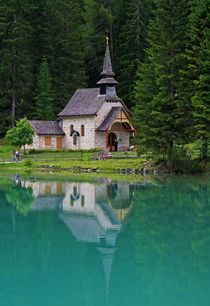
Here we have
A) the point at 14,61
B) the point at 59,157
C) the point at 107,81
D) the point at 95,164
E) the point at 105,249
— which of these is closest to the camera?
the point at 105,249

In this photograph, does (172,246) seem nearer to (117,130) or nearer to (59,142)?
(117,130)

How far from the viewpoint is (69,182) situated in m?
33.9

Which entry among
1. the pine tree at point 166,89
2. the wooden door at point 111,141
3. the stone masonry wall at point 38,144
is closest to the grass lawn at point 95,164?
the pine tree at point 166,89

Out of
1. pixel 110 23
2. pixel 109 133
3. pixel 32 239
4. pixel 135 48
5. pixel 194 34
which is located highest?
pixel 110 23

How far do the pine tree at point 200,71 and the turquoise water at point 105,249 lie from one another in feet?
40.7

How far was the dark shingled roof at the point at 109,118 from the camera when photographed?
181 ft

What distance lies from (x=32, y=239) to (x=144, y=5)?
59.1 meters

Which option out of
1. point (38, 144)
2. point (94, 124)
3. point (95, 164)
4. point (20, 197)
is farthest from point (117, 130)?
point (20, 197)

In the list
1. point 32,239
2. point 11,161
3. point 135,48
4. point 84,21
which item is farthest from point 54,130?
point 32,239

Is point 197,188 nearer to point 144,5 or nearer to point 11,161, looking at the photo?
point 11,161

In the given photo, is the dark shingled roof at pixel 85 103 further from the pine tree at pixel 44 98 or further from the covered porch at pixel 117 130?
the pine tree at pixel 44 98

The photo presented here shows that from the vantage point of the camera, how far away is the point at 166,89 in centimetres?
A: 3912

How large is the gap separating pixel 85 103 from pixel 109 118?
4405mm

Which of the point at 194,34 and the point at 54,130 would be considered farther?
the point at 54,130
